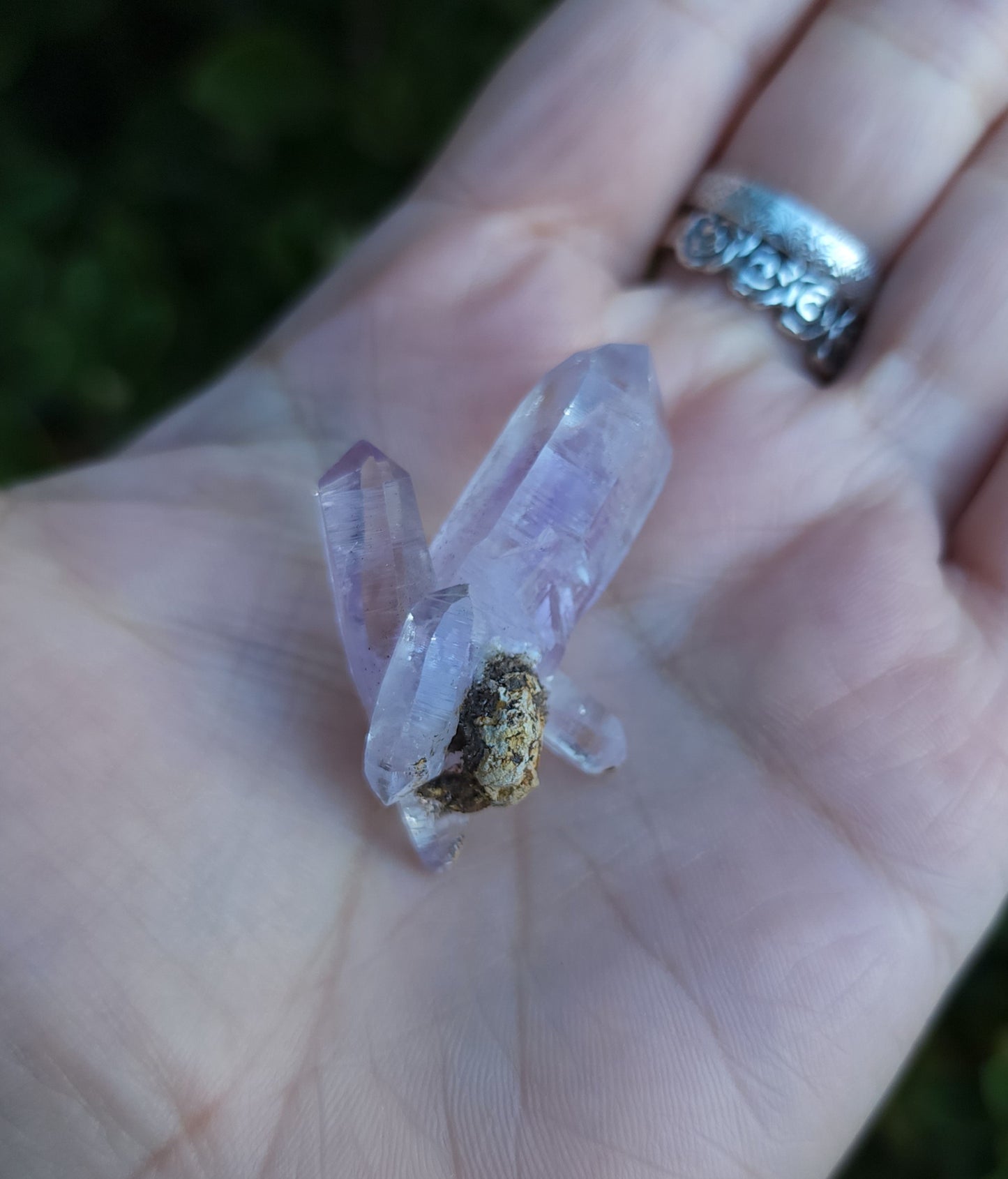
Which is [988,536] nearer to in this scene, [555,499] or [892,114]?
[555,499]

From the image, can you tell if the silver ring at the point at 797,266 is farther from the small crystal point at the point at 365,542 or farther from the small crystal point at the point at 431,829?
the small crystal point at the point at 431,829

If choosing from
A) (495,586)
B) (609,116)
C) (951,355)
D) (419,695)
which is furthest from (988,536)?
(609,116)

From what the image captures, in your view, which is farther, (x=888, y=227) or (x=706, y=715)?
(x=888, y=227)

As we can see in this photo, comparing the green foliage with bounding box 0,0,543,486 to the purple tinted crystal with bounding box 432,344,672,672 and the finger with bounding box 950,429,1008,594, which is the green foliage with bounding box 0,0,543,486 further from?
the finger with bounding box 950,429,1008,594

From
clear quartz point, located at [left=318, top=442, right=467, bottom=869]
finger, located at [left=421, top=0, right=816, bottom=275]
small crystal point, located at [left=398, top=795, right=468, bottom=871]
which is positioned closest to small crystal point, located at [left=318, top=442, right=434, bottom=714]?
clear quartz point, located at [left=318, top=442, right=467, bottom=869]

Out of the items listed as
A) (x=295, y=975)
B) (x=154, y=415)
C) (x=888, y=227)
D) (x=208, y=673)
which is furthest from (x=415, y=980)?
(x=154, y=415)

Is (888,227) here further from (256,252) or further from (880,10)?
(256,252)
